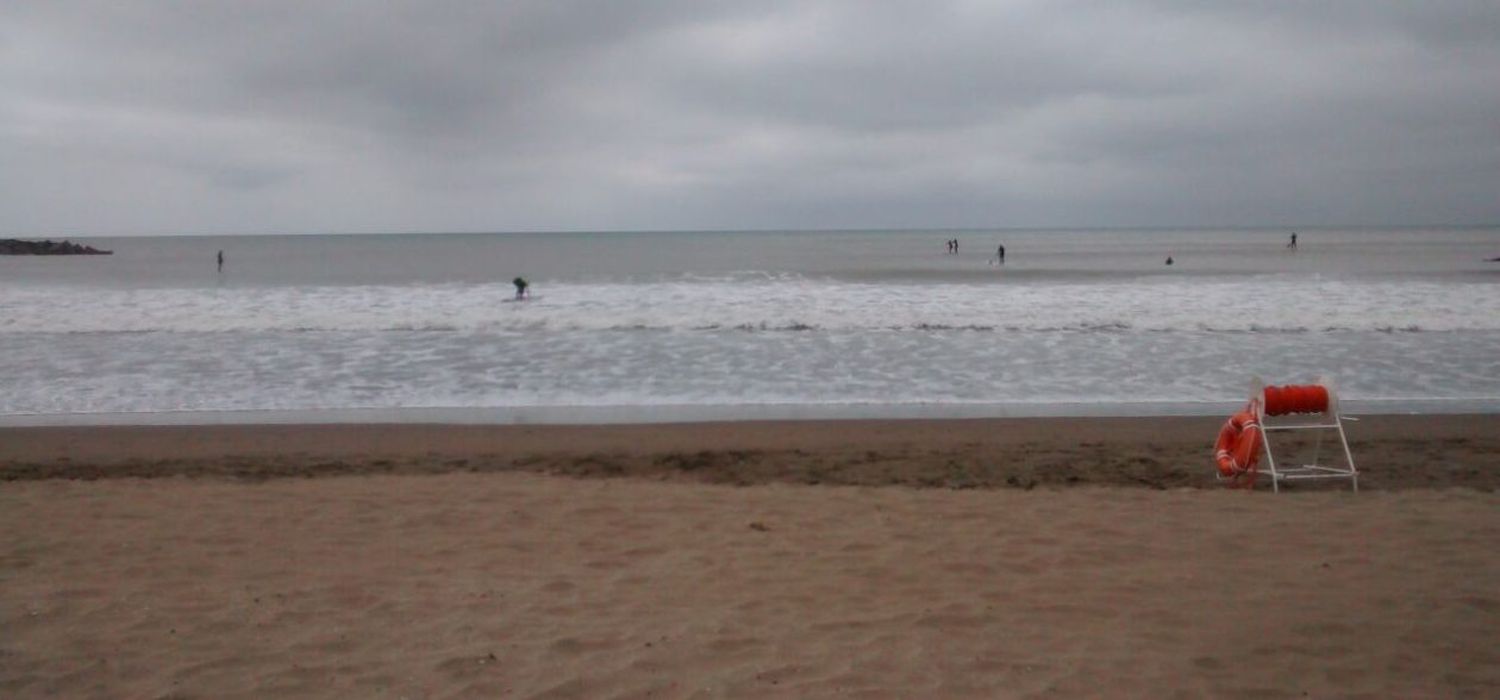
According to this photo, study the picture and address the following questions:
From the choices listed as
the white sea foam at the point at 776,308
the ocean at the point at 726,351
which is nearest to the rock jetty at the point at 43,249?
the white sea foam at the point at 776,308

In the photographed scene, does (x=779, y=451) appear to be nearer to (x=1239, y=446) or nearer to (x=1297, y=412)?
(x=1239, y=446)

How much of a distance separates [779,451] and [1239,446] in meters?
3.84

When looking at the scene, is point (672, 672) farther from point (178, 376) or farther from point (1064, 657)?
point (178, 376)

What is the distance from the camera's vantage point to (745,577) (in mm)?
5398

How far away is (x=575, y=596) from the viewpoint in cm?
507

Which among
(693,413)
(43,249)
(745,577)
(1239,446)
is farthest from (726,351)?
(43,249)

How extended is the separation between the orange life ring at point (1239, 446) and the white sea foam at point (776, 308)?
13057 mm

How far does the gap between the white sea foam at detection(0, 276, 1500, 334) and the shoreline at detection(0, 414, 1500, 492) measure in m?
10.6

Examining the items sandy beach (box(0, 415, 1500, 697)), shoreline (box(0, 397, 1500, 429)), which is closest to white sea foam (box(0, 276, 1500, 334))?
shoreline (box(0, 397, 1500, 429))

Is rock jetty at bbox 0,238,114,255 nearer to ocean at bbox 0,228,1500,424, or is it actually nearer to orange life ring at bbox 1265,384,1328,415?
ocean at bbox 0,228,1500,424

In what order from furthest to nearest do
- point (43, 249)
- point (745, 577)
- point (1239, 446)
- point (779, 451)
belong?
point (43, 249)
point (779, 451)
point (1239, 446)
point (745, 577)

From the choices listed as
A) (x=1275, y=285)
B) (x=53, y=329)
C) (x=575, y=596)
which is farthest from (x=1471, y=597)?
(x=1275, y=285)

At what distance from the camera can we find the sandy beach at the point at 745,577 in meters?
4.10

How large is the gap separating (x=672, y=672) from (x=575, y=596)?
3.66 ft
